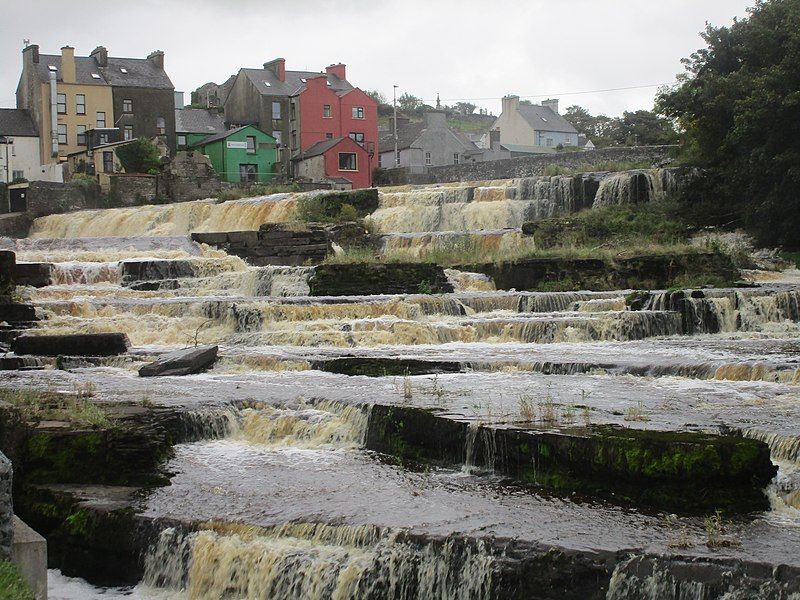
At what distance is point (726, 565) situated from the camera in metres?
7.58

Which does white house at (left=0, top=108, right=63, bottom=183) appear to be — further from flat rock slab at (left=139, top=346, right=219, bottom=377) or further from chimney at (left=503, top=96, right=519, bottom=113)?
flat rock slab at (left=139, top=346, right=219, bottom=377)

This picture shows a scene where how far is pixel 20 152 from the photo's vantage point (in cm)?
6350

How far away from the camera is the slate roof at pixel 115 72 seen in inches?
2532

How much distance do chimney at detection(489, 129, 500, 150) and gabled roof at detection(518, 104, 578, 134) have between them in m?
2.38

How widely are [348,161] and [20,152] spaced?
19.3 meters

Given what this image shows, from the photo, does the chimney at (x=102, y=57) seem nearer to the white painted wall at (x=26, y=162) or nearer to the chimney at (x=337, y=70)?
the white painted wall at (x=26, y=162)

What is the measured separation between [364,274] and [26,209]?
3162cm

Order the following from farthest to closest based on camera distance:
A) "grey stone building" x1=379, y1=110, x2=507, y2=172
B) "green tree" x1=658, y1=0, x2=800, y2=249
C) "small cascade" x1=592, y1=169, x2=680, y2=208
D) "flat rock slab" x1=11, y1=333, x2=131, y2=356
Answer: "grey stone building" x1=379, y1=110, x2=507, y2=172
"small cascade" x1=592, y1=169, x2=680, y2=208
"green tree" x1=658, y1=0, x2=800, y2=249
"flat rock slab" x1=11, y1=333, x2=131, y2=356

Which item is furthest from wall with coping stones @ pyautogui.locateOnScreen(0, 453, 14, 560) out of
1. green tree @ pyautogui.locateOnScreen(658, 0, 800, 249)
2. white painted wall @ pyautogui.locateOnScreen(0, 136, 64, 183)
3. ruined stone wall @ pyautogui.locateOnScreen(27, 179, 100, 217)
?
white painted wall @ pyautogui.locateOnScreen(0, 136, 64, 183)

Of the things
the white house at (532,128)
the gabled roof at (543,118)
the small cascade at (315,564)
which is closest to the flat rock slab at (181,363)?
the small cascade at (315,564)

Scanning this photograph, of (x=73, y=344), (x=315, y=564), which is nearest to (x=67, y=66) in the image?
(x=73, y=344)

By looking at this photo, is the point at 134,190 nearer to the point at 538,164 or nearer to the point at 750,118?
the point at 538,164

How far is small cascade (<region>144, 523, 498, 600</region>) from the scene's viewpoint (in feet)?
27.6

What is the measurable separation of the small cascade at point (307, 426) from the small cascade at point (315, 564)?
3223 mm
